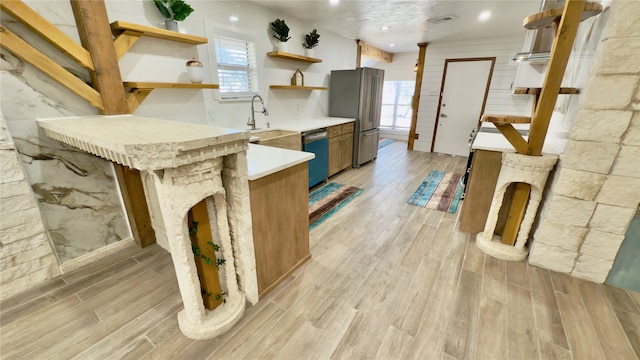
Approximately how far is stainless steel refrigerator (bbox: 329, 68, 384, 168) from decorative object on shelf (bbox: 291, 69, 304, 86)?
2.63ft

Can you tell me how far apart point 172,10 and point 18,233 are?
6.84 feet

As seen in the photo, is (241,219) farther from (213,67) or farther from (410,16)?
(410,16)

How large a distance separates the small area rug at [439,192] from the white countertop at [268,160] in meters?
2.05

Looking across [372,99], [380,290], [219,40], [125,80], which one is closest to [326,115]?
[372,99]

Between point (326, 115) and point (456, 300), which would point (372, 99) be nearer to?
point (326, 115)

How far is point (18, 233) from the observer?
5.68 feet

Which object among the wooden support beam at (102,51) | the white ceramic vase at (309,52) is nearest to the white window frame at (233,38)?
the white ceramic vase at (309,52)

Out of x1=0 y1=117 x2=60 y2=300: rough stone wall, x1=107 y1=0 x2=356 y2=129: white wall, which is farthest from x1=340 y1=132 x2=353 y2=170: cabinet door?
x1=0 y1=117 x2=60 y2=300: rough stone wall

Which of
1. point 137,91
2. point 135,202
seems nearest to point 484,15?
point 137,91

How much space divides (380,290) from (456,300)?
51 cm

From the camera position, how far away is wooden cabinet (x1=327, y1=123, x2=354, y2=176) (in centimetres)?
396

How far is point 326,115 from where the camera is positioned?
486 centimetres

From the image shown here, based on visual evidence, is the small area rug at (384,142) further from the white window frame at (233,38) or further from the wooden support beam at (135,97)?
the wooden support beam at (135,97)

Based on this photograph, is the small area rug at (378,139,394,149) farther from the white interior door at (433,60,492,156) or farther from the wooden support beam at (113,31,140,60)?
the wooden support beam at (113,31,140,60)
